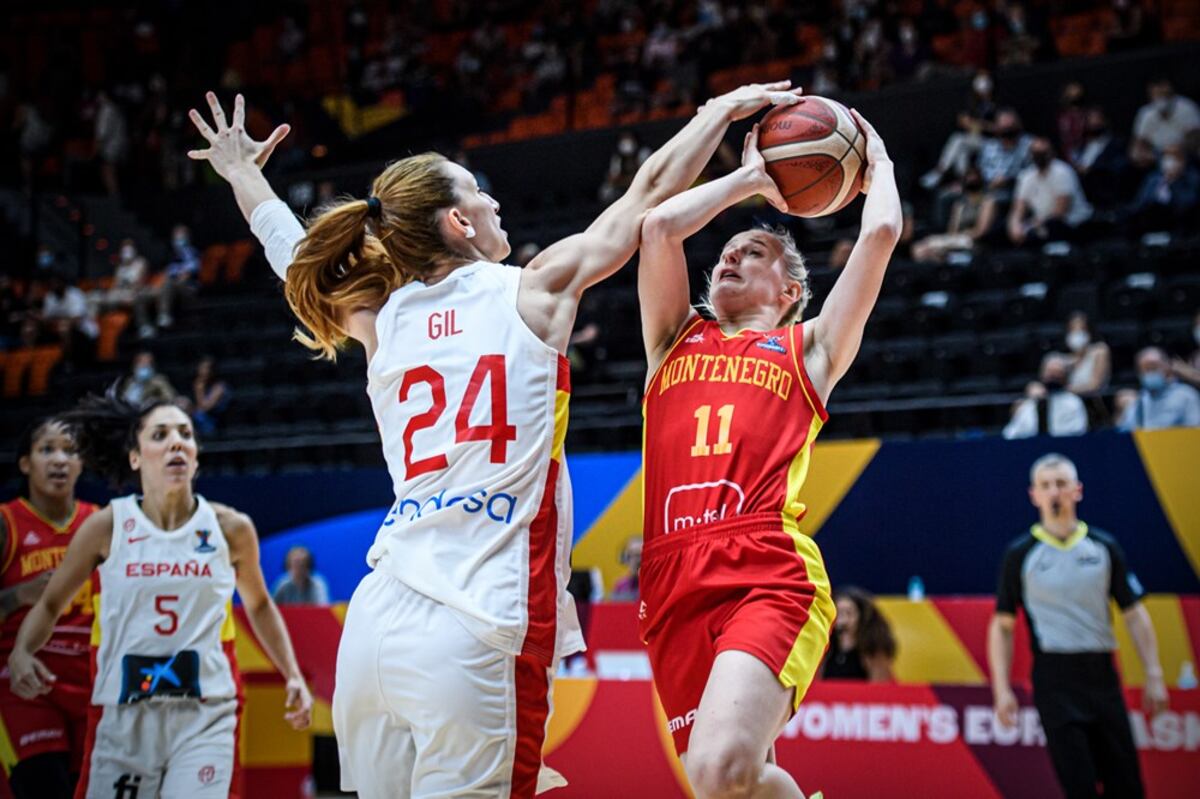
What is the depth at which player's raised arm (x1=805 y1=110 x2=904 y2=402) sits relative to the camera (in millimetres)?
3863

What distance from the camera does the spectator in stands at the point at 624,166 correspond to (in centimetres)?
1515

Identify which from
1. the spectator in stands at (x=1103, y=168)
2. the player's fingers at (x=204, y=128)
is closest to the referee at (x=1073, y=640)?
the player's fingers at (x=204, y=128)

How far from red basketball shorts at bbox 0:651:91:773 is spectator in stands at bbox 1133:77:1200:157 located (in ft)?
32.7

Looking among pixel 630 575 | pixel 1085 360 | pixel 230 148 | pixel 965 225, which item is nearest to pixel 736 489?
pixel 230 148

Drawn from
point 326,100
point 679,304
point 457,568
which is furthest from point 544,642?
point 326,100

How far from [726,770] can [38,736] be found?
11.6ft

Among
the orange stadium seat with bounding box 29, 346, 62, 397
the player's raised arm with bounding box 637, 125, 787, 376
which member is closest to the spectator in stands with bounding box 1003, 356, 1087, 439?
the player's raised arm with bounding box 637, 125, 787, 376

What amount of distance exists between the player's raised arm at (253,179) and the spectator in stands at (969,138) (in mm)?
10066

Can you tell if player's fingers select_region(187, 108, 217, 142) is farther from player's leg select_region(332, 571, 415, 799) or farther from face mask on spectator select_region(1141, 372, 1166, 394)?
face mask on spectator select_region(1141, 372, 1166, 394)

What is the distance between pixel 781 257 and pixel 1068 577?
340 centimetres

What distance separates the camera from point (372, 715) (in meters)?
2.88

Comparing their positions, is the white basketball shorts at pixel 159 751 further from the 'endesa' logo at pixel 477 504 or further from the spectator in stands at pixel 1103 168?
the spectator in stands at pixel 1103 168

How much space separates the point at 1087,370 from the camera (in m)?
9.80

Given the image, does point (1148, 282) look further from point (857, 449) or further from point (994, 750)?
point (994, 750)
